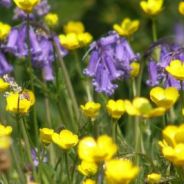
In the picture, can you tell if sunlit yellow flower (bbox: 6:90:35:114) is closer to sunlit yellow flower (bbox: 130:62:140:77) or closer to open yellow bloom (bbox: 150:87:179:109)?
open yellow bloom (bbox: 150:87:179:109)

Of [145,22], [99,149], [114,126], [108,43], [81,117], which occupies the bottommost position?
[99,149]

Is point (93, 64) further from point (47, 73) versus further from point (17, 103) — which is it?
point (17, 103)

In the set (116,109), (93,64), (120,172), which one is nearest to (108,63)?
(93,64)

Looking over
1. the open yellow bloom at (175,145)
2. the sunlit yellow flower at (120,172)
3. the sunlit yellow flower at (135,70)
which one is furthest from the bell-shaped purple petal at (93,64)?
the sunlit yellow flower at (120,172)

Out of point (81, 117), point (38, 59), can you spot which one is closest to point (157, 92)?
point (81, 117)

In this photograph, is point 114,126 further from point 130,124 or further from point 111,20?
point 111,20

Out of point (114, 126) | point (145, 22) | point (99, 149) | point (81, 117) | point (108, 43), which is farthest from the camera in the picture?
point (145, 22)

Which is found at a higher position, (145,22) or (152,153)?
(145,22)
